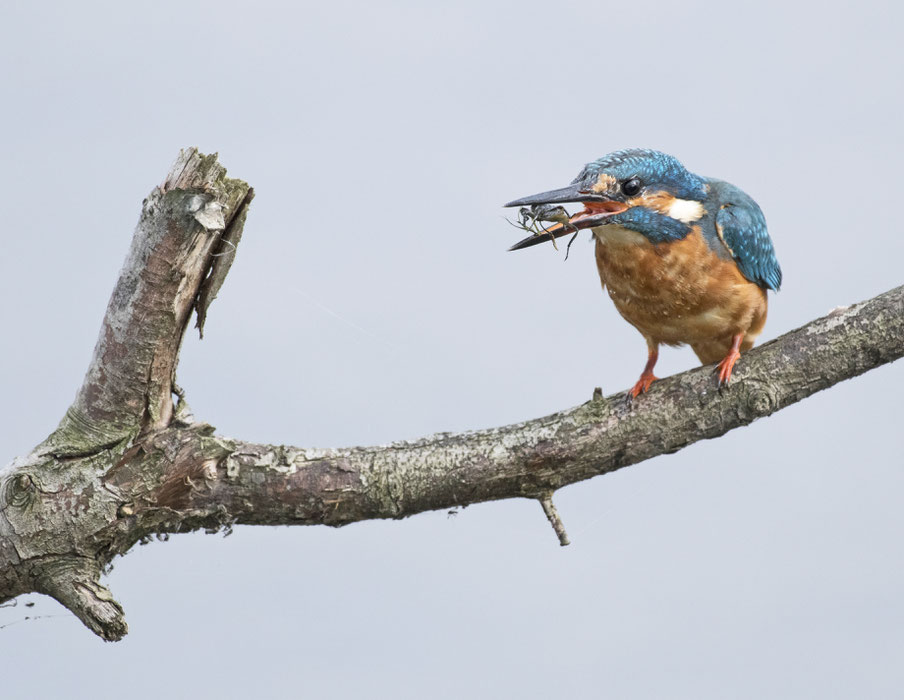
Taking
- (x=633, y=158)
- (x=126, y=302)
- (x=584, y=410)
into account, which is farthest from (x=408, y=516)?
(x=633, y=158)

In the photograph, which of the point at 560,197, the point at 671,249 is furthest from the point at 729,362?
the point at 560,197

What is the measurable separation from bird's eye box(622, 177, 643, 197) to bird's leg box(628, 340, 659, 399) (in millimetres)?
553

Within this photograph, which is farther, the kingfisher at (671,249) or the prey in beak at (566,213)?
the kingfisher at (671,249)

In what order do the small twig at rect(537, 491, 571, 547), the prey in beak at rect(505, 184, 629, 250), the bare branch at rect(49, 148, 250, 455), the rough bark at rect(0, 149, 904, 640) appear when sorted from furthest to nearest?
the prey in beak at rect(505, 184, 629, 250), the small twig at rect(537, 491, 571, 547), the rough bark at rect(0, 149, 904, 640), the bare branch at rect(49, 148, 250, 455)

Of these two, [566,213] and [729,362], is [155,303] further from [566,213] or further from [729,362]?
[729,362]

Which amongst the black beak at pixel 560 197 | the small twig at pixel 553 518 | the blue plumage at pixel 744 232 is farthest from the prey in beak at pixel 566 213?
the small twig at pixel 553 518

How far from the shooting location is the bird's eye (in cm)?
304

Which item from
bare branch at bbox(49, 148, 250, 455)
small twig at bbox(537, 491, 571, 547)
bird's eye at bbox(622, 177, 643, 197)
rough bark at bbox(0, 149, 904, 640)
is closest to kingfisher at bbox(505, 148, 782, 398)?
bird's eye at bbox(622, 177, 643, 197)

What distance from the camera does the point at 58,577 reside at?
2682 millimetres

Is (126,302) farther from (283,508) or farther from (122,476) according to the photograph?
(283,508)

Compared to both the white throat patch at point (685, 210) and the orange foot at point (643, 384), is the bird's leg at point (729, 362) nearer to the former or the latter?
the orange foot at point (643, 384)

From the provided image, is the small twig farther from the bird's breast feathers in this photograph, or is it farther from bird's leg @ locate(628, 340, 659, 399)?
the bird's breast feathers

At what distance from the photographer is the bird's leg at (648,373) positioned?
3.03 meters

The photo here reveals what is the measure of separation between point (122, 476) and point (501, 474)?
3.40 ft
